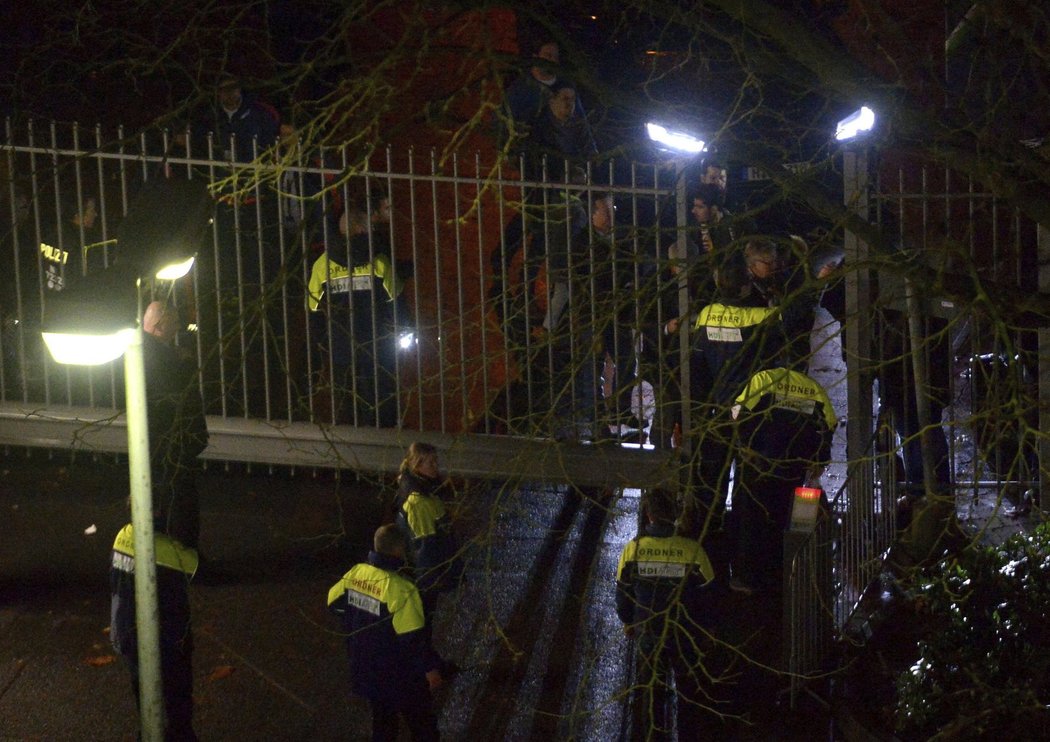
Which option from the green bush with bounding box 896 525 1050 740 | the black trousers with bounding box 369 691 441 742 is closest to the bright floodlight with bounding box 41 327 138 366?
the black trousers with bounding box 369 691 441 742

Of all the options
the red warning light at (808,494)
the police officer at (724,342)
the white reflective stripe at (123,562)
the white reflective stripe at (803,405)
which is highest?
the police officer at (724,342)

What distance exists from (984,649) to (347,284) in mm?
5143

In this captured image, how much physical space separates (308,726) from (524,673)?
1.31 m

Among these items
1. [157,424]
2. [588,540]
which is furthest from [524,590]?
[157,424]

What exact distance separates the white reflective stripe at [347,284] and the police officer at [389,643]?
11.2 feet

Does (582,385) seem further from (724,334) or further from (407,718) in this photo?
(407,718)

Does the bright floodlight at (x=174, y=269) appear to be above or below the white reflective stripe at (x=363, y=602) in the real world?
above

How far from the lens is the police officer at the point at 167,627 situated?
6980 mm

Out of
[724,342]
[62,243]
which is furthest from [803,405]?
[62,243]

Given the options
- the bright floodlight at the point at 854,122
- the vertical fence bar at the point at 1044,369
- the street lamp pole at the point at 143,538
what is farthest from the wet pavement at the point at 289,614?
the bright floodlight at the point at 854,122

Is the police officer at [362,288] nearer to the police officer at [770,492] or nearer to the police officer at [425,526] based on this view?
the police officer at [425,526]

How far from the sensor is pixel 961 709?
663 cm

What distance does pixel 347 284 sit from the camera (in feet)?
33.0

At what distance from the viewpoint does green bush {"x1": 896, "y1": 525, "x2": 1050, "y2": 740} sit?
650cm
